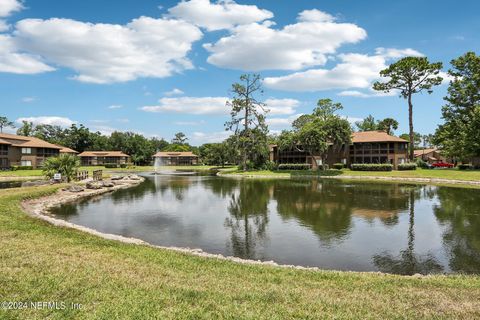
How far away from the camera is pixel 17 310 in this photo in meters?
6.66

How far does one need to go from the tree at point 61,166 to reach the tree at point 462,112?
216 feet

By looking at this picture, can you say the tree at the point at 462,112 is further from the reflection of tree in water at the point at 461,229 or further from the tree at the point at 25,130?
the tree at the point at 25,130

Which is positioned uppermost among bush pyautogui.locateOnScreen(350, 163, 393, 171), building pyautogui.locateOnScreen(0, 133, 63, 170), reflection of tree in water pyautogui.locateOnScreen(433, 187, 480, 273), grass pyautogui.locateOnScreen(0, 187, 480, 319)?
building pyautogui.locateOnScreen(0, 133, 63, 170)

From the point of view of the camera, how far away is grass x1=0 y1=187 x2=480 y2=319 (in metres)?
6.98

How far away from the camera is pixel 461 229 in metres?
20.0

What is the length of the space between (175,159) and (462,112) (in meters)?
99.9

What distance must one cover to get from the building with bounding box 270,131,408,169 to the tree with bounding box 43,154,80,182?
46784mm

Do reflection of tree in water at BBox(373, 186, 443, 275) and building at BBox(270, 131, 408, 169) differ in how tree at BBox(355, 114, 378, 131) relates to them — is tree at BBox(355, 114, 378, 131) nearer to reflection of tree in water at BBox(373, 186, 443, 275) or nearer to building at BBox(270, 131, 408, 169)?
building at BBox(270, 131, 408, 169)

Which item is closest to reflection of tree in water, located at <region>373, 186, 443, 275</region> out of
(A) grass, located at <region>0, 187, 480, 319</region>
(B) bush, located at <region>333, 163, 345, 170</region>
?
(A) grass, located at <region>0, 187, 480, 319</region>

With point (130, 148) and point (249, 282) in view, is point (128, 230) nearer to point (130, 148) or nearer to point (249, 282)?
point (249, 282)

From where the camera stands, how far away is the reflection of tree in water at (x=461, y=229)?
13867 millimetres

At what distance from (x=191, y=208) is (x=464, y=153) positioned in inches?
2234

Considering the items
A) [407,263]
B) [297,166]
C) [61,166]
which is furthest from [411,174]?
[61,166]

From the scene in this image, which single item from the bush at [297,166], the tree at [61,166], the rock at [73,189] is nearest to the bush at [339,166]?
the bush at [297,166]
